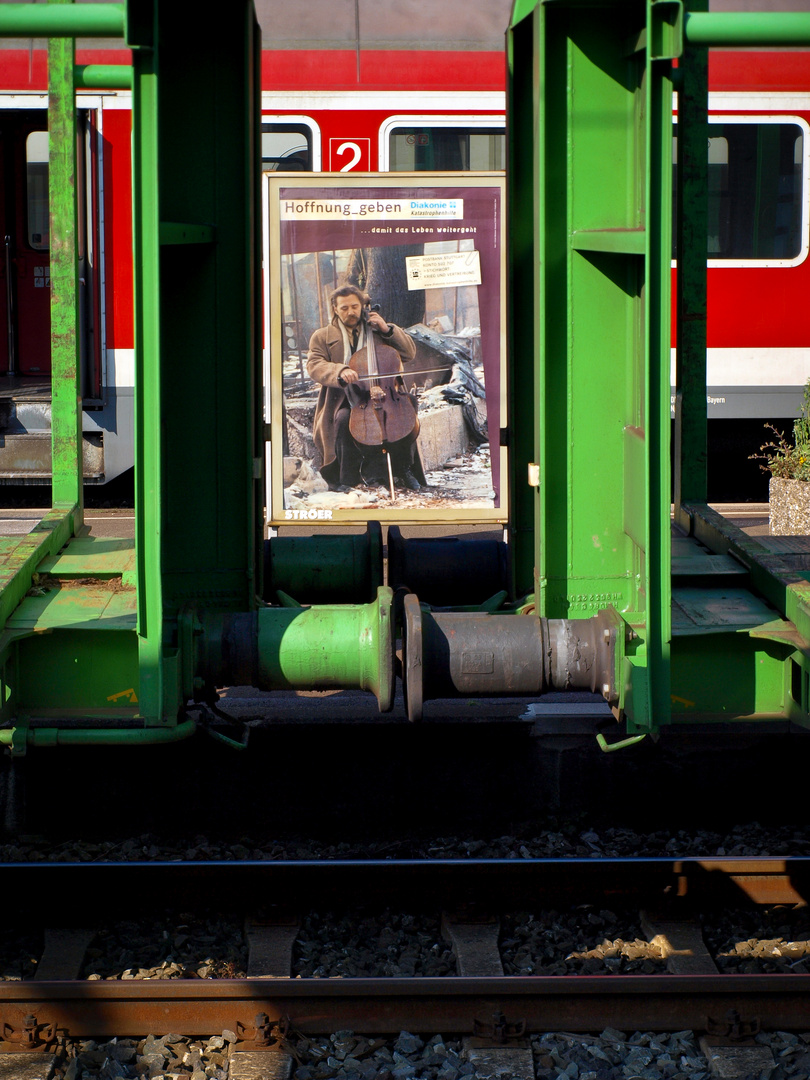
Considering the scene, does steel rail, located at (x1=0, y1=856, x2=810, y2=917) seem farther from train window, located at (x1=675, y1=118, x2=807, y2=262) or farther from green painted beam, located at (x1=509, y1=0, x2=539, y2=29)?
train window, located at (x1=675, y1=118, x2=807, y2=262)

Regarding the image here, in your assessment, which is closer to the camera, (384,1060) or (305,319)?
(384,1060)

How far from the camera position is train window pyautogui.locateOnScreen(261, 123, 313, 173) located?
9.63 meters

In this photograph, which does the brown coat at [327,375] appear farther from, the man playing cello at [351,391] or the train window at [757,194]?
the train window at [757,194]

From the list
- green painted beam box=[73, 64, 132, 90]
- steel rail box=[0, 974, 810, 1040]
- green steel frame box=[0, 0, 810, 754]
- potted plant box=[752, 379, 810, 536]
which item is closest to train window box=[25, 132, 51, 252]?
green painted beam box=[73, 64, 132, 90]

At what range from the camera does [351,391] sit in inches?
350

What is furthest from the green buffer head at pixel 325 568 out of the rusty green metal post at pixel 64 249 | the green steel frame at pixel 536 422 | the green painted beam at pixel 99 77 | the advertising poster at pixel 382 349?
the advertising poster at pixel 382 349

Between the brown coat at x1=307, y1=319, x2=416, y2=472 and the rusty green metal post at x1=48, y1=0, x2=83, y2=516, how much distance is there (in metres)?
4.24

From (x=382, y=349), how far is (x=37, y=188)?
4497 mm

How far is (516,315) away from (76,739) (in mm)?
2508

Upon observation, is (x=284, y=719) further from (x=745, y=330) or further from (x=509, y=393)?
(x=745, y=330)

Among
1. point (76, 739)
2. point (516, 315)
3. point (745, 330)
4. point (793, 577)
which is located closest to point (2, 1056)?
point (76, 739)

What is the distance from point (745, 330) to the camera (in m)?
10.3

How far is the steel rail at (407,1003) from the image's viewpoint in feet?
11.8

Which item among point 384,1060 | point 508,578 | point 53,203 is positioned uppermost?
point 53,203
